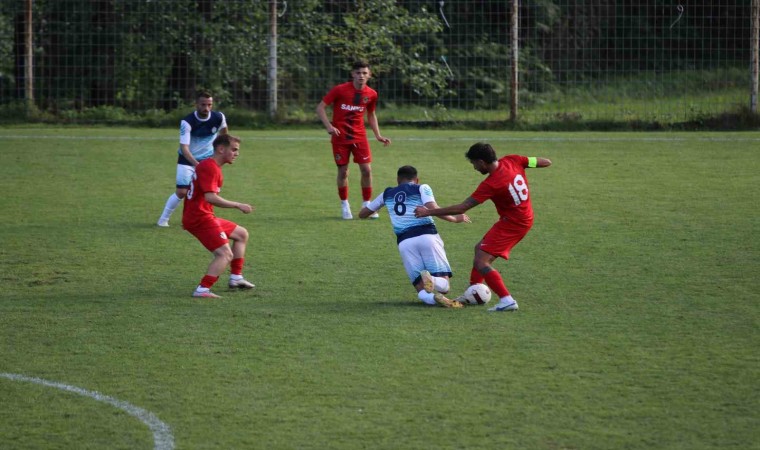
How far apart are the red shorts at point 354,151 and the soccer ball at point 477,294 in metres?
5.34

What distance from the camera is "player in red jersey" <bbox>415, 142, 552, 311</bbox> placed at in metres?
8.44

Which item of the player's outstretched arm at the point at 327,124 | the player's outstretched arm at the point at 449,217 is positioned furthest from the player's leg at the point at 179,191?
the player's outstretched arm at the point at 449,217

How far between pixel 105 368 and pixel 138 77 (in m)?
19.5

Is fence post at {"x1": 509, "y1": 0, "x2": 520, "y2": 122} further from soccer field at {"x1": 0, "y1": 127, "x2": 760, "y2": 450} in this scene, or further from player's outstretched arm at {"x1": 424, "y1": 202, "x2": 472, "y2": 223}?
player's outstretched arm at {"x1": 424, "y1": 202, "x2": 472, "y2": 223}

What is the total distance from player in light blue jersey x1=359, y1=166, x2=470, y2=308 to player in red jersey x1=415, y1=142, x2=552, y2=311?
313 millimetres

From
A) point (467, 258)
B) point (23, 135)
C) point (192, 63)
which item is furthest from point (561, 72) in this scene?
point (467, 258)

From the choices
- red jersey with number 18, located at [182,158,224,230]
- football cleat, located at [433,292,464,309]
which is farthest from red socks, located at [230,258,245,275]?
football cleat, located at [433,292,464,309]

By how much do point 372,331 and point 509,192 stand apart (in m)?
1.72

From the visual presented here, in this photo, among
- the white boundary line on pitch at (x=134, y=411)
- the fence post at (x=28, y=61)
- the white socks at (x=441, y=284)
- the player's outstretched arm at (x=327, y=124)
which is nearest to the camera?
the white boundary line on pitch at (x=134, y=411)

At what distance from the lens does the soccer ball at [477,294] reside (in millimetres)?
8641

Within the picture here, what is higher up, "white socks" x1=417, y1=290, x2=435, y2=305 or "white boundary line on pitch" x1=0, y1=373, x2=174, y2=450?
"white socks" x1=417, y1=290, x2=435, y2=305

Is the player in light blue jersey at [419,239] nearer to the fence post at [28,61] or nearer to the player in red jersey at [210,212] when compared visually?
the player in red jersey at [210,212]

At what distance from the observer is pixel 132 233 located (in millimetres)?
12180

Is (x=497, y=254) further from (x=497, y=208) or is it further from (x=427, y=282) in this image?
(x=427, y=282)
